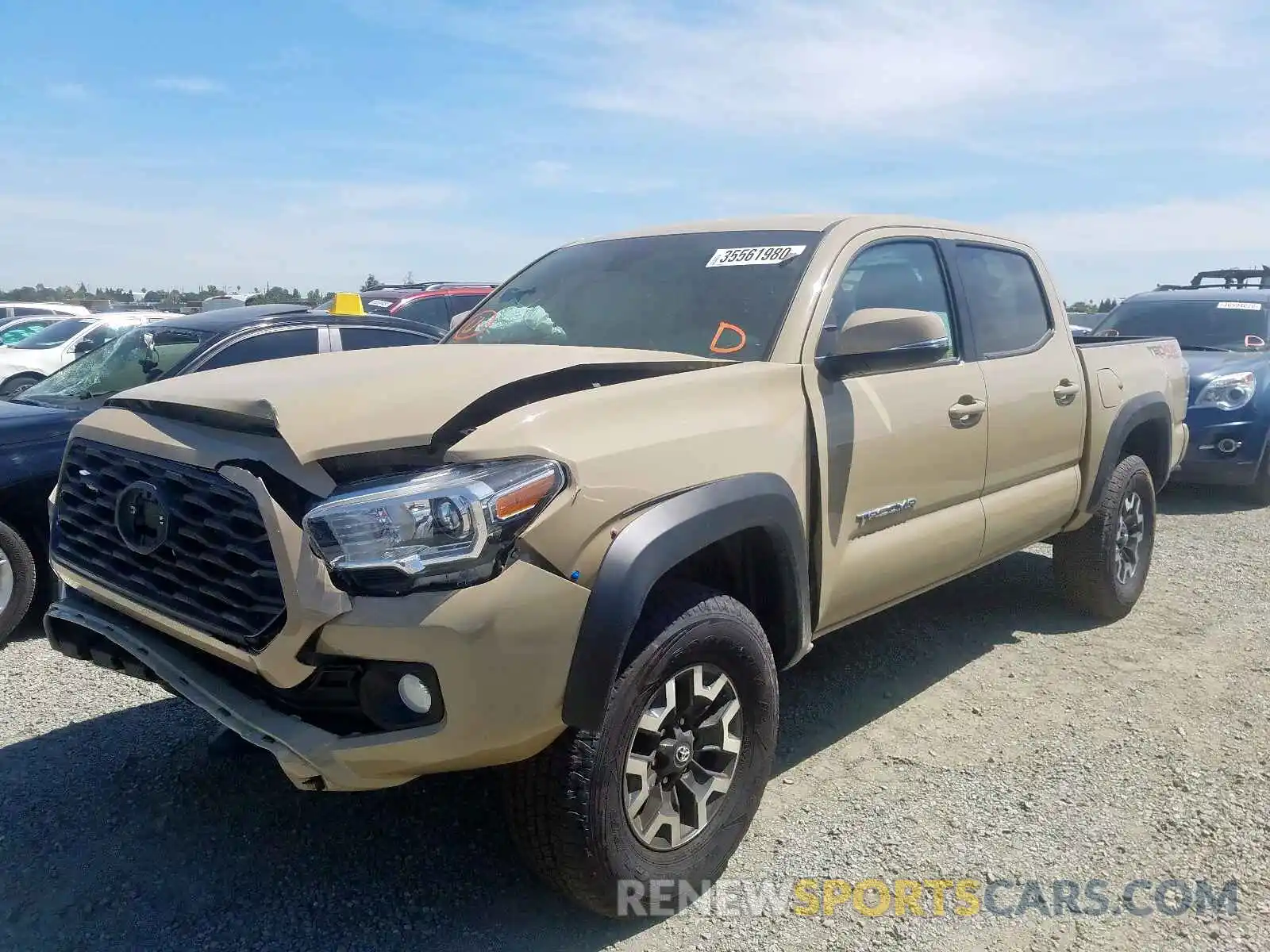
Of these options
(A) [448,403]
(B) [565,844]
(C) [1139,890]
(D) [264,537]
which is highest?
(A) [448,403]

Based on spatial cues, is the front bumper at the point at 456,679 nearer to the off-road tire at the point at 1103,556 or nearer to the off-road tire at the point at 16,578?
the off-road tire at the point at 16,578

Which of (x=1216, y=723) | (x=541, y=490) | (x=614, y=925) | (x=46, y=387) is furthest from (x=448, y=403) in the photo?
(x=46, y=387)

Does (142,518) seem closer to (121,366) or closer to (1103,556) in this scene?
(121,366)

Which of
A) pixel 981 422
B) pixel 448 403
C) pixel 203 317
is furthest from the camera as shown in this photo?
pixel 203 317

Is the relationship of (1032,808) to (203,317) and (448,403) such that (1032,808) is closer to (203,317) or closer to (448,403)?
(448,403)

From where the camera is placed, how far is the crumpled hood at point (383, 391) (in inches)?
91.3

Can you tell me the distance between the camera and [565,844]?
243 cm

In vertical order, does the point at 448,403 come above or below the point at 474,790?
above

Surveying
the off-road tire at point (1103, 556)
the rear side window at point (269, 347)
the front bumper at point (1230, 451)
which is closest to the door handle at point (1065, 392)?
the off-road tire at point (1103, 556)

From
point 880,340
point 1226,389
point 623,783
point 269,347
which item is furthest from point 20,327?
point 623,783

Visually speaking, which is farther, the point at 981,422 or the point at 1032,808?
the point at 981,422

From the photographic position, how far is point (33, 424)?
4664 mm

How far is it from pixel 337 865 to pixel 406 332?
4.20 meters

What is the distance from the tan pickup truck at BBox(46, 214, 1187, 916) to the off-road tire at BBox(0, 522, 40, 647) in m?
1.85
